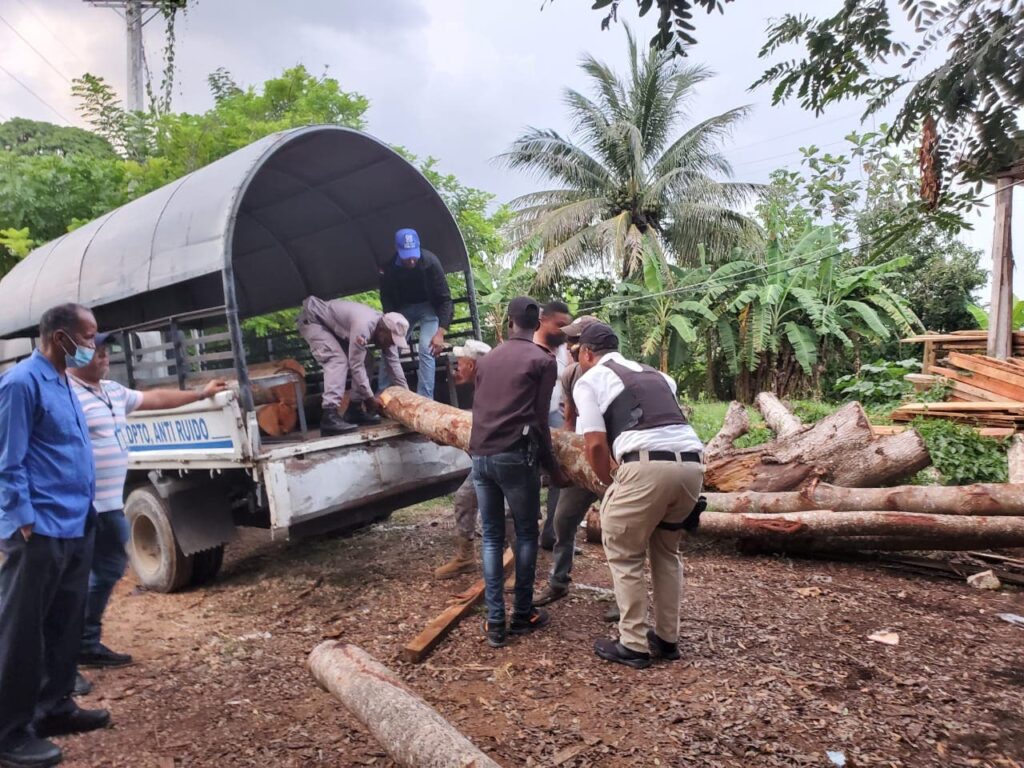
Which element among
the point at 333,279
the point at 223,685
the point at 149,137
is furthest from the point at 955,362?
the point at 149,137

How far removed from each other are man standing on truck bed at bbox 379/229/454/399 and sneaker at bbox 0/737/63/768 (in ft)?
11.3

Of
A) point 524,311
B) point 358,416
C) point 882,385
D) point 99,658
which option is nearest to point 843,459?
point 524,311

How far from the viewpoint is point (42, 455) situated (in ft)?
10.1

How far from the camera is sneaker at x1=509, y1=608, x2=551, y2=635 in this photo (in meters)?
4.21

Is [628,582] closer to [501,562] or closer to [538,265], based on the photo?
[501,562]

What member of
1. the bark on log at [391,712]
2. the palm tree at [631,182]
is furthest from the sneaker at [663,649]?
the palm tree at [631,182]

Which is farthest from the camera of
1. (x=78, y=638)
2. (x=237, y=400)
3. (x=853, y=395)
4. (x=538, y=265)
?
(x=538, y=265)

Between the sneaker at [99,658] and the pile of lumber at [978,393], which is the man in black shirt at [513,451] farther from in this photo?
the pile of lumber at [978,393]

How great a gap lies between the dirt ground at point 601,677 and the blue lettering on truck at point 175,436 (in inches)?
45.4

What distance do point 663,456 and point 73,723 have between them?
117 inches

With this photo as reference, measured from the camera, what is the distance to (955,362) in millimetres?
9750

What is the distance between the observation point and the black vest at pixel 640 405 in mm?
3625

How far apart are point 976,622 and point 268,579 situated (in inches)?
192

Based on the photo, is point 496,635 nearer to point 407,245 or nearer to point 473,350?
point 473,350
